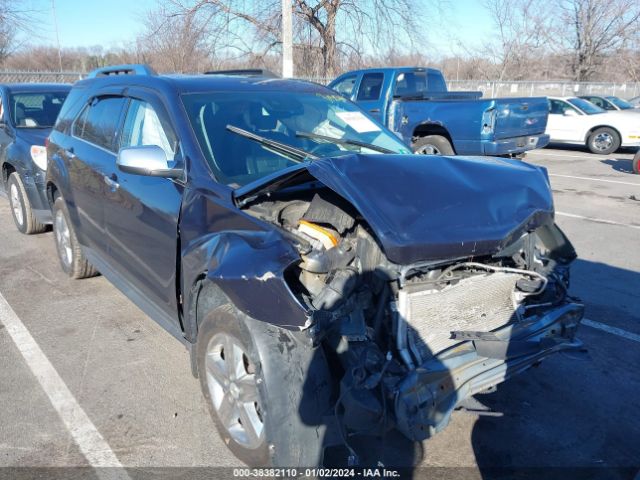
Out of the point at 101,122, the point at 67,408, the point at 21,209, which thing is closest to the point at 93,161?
the point at 101,122

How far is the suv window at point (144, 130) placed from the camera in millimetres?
3627

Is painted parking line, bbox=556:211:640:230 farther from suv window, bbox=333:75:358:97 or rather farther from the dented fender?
the dented fender

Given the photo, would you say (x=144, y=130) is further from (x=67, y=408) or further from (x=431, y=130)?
(x=431, y=130)

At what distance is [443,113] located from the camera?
10.7 m

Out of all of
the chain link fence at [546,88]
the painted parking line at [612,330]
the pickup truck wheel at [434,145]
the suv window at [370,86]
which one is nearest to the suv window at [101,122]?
the painted parking line at [612,330]

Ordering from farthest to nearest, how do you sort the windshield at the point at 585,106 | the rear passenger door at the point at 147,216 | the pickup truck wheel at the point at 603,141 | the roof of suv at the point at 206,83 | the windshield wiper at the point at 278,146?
the windshield at the point at 585,106 < the pickup truck wheel at the point at 603,141 < the roof of suv at the point at 206,83 < the windshield wiper at the point at 278,146 < the rear passenger door at the point at 147,216

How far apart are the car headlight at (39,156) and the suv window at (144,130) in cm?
278

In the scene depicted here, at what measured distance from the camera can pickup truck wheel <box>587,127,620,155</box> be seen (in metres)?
15.4

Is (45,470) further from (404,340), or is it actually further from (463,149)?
(463,149)

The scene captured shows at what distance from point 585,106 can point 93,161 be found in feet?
50.6

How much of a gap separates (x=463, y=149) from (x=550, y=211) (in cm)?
782

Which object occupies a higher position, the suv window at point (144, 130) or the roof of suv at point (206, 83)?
the roof of suv at point (206, 83)

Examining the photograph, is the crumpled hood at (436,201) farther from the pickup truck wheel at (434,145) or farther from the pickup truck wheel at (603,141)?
the pickup truck wheel at (603,141)

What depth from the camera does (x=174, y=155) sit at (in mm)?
3453
